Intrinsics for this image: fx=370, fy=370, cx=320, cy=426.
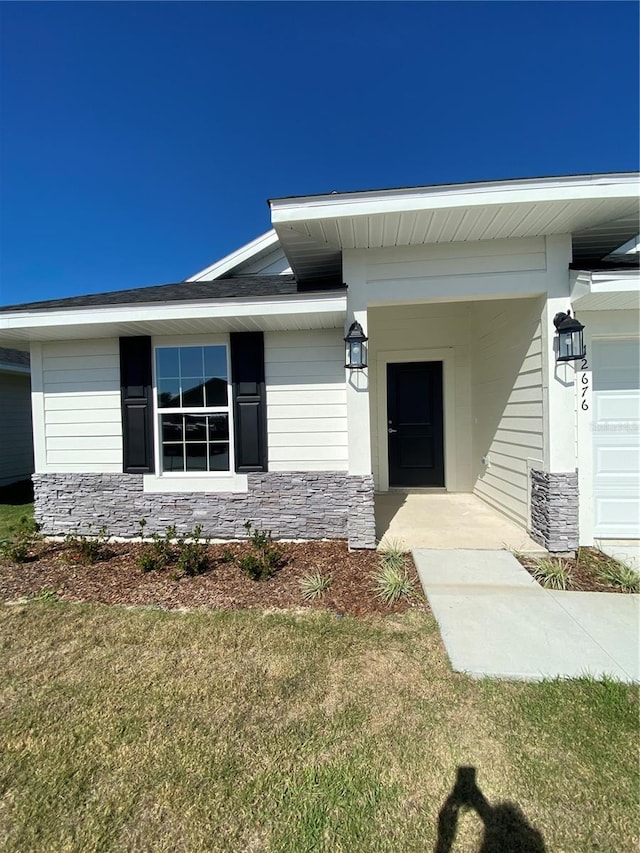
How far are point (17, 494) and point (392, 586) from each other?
8.61 metres

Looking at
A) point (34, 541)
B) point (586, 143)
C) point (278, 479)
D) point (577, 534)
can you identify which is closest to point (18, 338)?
point (34, 541)

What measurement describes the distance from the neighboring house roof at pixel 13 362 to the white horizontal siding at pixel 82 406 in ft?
17.2

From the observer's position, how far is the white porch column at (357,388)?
4.04 metres

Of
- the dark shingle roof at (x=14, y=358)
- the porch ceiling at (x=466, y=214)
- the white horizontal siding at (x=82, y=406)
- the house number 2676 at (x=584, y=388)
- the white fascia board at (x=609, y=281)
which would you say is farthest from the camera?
the dark shingle roof at (x=14, y=358)

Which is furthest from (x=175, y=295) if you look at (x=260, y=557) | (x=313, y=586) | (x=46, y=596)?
(x=313, y=586)

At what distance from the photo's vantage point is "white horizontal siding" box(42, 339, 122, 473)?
481 centimetres

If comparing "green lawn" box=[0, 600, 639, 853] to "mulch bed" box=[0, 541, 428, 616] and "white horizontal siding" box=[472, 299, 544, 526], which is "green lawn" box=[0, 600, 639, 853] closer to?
"mulch bed" box=[0, 541, 428, 616]

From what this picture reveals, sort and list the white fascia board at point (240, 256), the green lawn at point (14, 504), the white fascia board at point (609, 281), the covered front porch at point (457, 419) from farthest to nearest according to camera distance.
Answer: the white fascia board at point (240, 256), the green lawn at point (14, 504), the covered front porch at point (457, 419), the white fascia board at point (609, 281)

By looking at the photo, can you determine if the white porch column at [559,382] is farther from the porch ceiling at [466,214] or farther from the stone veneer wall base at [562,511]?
the porch ceiling at [466,214]

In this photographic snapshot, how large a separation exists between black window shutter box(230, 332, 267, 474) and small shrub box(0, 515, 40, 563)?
2.70m

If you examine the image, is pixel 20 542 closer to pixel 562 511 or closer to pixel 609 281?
pixel 562 511

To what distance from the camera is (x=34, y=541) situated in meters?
4.78

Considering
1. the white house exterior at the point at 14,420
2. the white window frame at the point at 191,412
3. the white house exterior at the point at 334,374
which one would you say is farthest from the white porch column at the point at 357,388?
the white house exterior at the point at 14,420

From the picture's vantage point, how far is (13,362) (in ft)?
29.1
